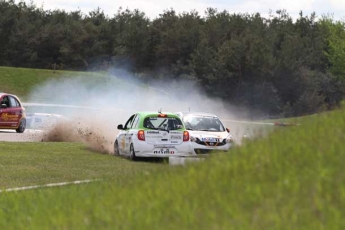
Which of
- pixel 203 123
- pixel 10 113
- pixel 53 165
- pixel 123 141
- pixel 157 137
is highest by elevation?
pixel 10 113

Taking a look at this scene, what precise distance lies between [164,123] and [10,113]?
1228 cm

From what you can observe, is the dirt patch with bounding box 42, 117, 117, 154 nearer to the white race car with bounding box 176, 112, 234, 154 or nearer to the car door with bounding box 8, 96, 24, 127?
the car door with bounding box 8, 96, 24, 127

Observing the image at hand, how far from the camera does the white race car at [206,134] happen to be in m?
24.6

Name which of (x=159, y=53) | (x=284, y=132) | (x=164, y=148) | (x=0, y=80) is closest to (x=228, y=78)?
(x=159, y=53)

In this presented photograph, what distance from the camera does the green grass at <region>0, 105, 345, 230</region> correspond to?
22.8ft

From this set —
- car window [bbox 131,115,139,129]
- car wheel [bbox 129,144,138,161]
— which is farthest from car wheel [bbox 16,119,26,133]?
car wheel [bbox 129,144,138,161]

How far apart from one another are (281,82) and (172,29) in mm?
14311

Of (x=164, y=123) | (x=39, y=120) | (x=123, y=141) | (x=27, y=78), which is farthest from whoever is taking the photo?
(x=27, y=78)

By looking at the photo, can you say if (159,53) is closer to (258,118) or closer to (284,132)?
(258,118)

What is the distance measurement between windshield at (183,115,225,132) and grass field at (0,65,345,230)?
1534 cm

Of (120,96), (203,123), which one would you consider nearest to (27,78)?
(120,96)

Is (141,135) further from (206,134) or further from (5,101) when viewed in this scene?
(5,101)

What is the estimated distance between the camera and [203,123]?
26.5 metres

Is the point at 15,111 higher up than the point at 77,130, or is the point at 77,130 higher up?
the point at 15,111
